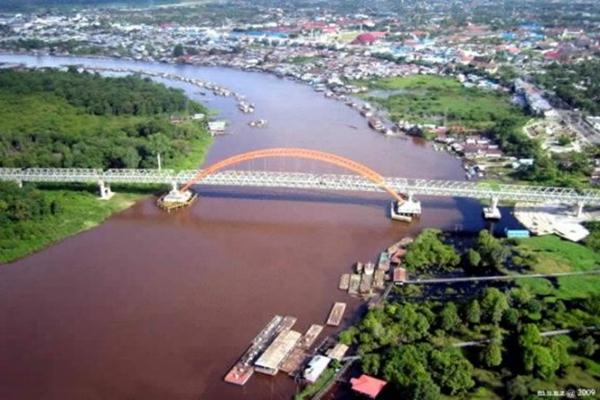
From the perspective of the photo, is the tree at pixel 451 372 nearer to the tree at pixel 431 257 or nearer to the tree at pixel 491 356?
the tree at pixel 491 356

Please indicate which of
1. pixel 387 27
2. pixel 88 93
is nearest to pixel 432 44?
pixel 387 27

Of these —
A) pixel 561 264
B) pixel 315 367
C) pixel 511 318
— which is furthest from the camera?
pixel 561 264

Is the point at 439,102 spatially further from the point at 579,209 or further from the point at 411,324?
the point at 411,324

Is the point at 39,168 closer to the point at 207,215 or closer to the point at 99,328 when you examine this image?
the point at 207,215

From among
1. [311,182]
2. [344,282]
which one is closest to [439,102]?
[311,182]

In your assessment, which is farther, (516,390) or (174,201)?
(174,201)

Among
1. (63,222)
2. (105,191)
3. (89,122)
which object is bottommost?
(63,222)

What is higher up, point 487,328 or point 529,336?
point 529,336
